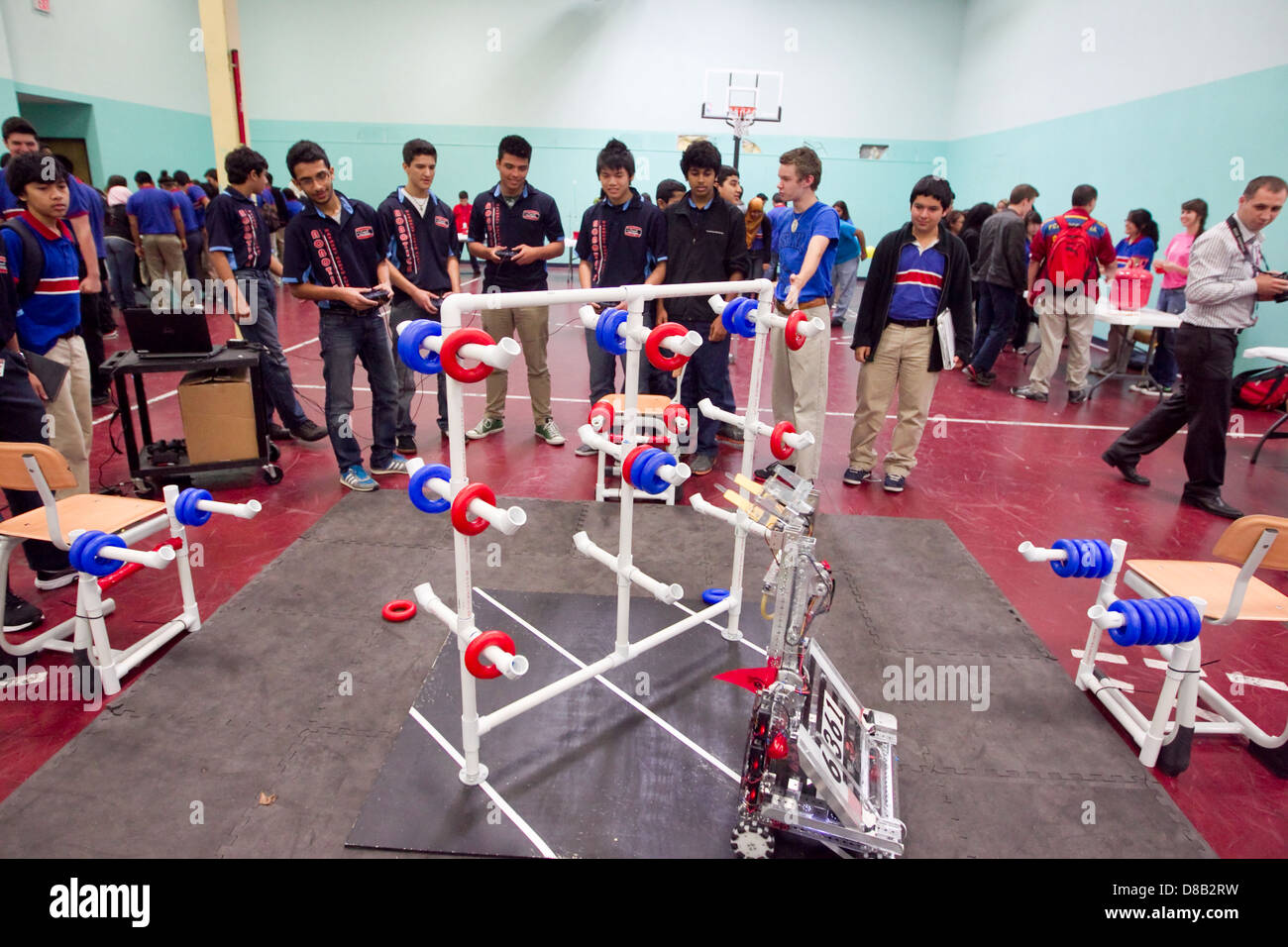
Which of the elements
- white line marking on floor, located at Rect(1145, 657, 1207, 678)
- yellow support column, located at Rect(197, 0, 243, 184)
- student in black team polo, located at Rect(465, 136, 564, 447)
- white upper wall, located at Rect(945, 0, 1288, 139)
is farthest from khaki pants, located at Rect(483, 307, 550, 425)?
yellow support column, located at Rect(197, 0, 243, 184)

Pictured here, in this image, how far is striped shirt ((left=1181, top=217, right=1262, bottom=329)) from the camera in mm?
3932

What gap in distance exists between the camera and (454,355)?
170cm

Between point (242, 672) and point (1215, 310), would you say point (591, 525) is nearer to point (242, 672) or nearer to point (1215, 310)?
point (242, 672)

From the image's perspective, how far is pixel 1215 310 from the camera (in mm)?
4039

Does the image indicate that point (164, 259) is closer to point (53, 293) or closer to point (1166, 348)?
point (53, 293)

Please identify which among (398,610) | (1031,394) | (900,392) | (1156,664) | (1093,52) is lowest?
(1156,664)

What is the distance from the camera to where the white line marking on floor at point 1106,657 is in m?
3.06

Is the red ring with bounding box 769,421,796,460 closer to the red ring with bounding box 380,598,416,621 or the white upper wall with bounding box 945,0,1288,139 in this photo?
the red ring with bounding box 380,598,416,621

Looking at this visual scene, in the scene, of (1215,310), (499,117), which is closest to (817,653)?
(1215,310)

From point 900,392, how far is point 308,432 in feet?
13.0

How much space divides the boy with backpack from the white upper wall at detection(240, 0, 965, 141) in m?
9.45

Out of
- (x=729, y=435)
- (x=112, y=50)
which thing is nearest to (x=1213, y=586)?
(x=729, y=435)

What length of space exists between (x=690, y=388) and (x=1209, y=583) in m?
2.93

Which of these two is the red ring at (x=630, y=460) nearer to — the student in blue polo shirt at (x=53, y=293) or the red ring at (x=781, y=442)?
the red ring at (x=781, y=442)
